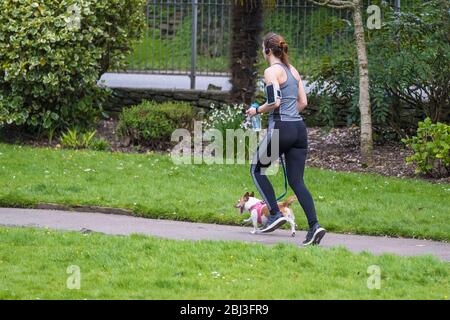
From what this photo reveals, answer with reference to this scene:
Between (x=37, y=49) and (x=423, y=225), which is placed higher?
(x=37, y=49)

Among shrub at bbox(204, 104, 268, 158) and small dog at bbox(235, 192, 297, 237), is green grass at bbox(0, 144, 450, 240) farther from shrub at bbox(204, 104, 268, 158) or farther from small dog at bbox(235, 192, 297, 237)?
shrub at bbox(204, 104, 268, 158)

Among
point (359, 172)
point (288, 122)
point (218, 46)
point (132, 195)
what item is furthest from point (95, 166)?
point (218, 46)

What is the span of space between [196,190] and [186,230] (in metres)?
1.63

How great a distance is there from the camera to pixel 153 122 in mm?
14211

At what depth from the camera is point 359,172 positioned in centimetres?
1262

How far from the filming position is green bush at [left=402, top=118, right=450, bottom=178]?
11977mm

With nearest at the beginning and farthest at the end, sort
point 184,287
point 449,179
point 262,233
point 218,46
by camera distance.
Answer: point 184,287 → point 262,233 → point 449,179 → point 218,46

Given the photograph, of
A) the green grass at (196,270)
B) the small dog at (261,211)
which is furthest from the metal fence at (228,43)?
the green grass at (196,270)

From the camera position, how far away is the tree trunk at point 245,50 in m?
14.4

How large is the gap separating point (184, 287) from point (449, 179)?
577cm

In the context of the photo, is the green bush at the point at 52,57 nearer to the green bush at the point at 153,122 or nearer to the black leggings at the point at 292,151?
the green bush at the point at 153,122

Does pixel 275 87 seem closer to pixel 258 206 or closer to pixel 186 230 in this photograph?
pixel 258 206

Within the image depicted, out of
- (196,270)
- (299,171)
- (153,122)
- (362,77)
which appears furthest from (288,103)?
(153,122)

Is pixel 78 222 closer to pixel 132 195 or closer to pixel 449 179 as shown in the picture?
pixel 132 195
